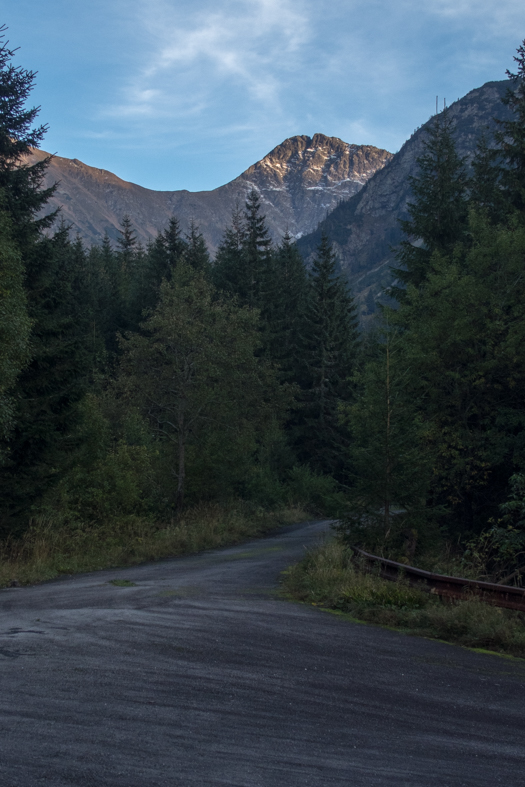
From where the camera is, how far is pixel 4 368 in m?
14.2

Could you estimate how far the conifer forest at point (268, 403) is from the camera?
13.8 metres

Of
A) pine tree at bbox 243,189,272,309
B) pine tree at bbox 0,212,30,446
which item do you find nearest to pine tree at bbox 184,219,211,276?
pine tree at bbox 243,189,272,309

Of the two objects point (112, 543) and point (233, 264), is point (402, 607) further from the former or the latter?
point (233, 264)

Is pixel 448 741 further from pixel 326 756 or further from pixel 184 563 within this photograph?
pixel 184 563

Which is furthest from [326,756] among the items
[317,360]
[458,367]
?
[317,360]

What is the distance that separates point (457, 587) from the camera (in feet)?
29.2

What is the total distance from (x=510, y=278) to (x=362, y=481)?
1316 centimetres

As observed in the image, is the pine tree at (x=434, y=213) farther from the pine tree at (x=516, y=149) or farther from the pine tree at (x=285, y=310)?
the pine tree at (x=285, y=310)

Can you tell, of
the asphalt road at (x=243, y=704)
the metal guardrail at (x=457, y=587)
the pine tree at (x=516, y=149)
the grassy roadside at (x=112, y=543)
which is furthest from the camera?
the pine tree at (x=516, y=149)

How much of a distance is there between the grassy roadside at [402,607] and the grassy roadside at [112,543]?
5.65 meters

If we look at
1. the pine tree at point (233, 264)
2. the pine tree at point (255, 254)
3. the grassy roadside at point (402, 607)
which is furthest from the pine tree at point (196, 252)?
the grassy roadside at point (402, 607)

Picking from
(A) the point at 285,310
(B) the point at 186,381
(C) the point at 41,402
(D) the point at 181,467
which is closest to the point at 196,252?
(A) the point at 285,310

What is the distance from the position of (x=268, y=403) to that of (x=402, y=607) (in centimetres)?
3251

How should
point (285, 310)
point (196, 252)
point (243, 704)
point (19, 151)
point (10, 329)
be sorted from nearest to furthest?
point (243, 704) → point (10, 329) → point (19, 151) → point (196, 252) → point (285, 310)
